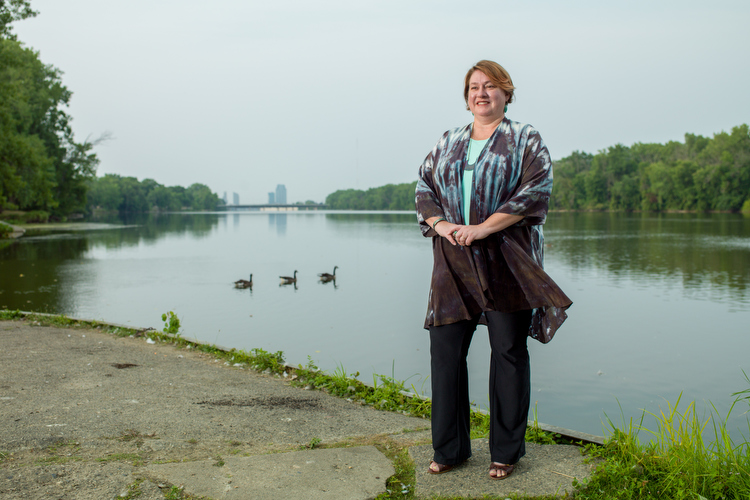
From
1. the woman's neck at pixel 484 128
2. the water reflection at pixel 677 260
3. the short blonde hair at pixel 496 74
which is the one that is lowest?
the water reflection at pixel 677 260

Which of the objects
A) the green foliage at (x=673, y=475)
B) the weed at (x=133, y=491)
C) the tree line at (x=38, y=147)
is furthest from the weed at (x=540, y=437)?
the tree line at (x=38, y=147)

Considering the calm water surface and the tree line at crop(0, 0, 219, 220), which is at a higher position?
the tree line at crop(0, 0, 219, 220)

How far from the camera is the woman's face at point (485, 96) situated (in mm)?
2893

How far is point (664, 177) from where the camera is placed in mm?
92188

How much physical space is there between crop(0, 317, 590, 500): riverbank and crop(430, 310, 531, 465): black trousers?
0.49ft

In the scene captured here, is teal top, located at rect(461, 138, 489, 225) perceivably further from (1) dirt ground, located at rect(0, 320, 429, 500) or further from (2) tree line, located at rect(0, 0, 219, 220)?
(2) tree line, located at rect(0, 0, 219, 220)

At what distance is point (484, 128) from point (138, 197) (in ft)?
485

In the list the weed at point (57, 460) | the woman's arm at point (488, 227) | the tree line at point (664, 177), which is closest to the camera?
the woman's arm at point (488, 227)

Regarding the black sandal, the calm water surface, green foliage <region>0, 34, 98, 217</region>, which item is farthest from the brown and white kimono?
green foliage <region>0, 34, 98, 217</region>

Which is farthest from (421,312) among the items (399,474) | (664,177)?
(664,177)

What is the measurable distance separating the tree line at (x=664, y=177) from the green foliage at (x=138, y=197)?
9226 centimetres

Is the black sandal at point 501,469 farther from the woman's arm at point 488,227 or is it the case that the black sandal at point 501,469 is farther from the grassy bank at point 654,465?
the woman's arm at point 488,227

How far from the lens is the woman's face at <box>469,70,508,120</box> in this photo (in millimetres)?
2893

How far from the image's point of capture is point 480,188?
114 inches
